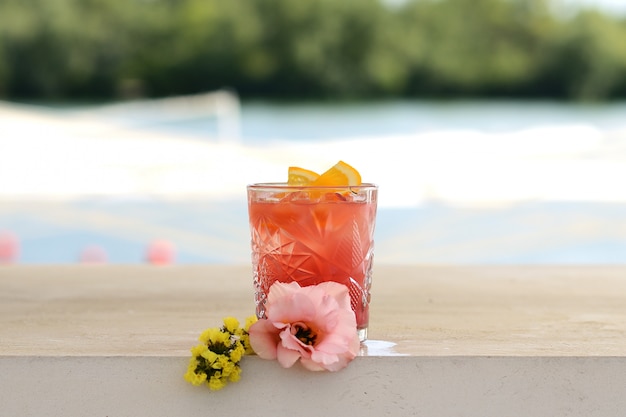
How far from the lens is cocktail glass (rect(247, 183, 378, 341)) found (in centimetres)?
49

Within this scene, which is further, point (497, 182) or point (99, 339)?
point (497, 182)

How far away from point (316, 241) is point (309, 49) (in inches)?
276

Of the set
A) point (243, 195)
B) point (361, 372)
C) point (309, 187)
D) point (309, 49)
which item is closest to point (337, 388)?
point (361, 372)

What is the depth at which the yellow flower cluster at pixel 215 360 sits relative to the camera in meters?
0.45

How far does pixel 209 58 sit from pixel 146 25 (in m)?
0.60

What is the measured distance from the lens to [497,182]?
5102 mm

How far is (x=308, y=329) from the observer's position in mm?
472

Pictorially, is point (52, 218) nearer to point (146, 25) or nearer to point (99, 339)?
point (146, 25)

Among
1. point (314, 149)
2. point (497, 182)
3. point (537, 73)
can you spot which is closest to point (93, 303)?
point (497, 182)

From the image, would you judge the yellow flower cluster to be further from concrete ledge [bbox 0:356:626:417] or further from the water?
the water

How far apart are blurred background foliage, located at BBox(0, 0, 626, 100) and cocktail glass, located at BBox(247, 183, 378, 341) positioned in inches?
256

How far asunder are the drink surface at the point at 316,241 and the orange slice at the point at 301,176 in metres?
0.03

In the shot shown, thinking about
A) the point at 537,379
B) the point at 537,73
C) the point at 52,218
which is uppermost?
the point at 537,73

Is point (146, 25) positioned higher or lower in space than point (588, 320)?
higher
